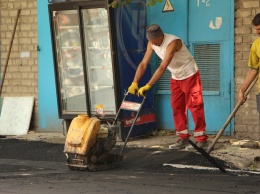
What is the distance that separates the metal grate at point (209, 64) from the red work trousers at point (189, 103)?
105cm

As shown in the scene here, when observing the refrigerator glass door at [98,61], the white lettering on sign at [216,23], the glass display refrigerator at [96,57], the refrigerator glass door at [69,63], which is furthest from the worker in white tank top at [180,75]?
the refrigerator glass door at [69,63]

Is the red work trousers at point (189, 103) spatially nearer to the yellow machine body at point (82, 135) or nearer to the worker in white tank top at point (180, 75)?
the worker in white tank top at point (180, 75)

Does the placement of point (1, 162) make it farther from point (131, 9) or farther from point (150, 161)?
point (131, 9)

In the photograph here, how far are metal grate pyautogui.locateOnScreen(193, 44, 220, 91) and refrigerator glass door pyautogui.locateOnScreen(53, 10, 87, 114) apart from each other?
196cm

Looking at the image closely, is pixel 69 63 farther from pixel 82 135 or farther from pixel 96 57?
pixel 82 135

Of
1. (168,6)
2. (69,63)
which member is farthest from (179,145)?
(69,63)

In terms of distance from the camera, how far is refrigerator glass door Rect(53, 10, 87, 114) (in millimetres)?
12781

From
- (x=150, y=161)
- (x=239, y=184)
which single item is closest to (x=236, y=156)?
(x=150, y=161)

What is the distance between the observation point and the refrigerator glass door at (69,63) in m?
12.8

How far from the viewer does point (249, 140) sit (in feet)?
38.7

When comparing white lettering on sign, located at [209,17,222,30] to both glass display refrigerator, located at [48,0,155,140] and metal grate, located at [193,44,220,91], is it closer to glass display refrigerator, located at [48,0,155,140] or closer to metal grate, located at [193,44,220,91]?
metal grate, located at [193,44,220,91]

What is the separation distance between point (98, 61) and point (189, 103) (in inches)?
85.2

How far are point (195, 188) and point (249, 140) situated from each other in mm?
3749

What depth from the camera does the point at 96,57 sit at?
41.3 ft
